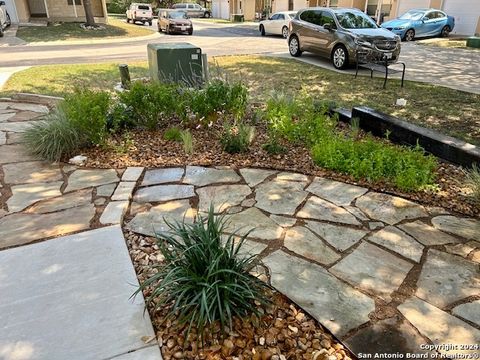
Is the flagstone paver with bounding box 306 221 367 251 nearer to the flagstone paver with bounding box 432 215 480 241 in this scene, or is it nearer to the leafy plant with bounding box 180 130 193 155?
the flagstone paver with bounding box 432 215 480 241

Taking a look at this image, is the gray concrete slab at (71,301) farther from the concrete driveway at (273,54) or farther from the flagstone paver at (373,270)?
the concrete driveway at (273,54)

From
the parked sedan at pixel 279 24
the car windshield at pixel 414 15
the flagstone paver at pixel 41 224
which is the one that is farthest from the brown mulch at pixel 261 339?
the parked sedan at pixel 279 24

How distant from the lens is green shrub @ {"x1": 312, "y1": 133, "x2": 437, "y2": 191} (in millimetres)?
3570

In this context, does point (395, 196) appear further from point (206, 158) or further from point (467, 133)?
point (467, 133)

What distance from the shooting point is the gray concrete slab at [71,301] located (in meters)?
1.88

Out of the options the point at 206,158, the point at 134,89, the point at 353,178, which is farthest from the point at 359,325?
the point at 134,89

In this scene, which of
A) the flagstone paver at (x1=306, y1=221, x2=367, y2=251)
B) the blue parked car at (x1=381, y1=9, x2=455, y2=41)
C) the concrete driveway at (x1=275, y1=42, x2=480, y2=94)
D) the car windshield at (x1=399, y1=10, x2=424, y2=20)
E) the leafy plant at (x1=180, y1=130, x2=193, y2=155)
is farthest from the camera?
the car windshield at (x1=399, y1=10, x2=424, y2=20)

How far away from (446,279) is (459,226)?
31.6 inches

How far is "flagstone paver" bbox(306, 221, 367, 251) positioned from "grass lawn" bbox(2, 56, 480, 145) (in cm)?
314

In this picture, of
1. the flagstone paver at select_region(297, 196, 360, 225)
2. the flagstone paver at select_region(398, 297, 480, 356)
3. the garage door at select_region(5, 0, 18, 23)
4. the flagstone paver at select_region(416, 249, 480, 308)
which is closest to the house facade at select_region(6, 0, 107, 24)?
the garage door at select_region(5, 0, 18, 23)

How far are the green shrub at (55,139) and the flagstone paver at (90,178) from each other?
0.47m

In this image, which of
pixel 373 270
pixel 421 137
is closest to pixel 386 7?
pixel 421 137

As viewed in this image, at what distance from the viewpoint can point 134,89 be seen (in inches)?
183

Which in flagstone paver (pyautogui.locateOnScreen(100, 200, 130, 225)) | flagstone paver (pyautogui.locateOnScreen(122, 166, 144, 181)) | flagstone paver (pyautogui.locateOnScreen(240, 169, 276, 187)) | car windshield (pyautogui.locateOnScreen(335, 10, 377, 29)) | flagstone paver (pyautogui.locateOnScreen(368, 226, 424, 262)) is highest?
car windshield (pyautogui.locateOnScreen(335, 10, 377, 29))
